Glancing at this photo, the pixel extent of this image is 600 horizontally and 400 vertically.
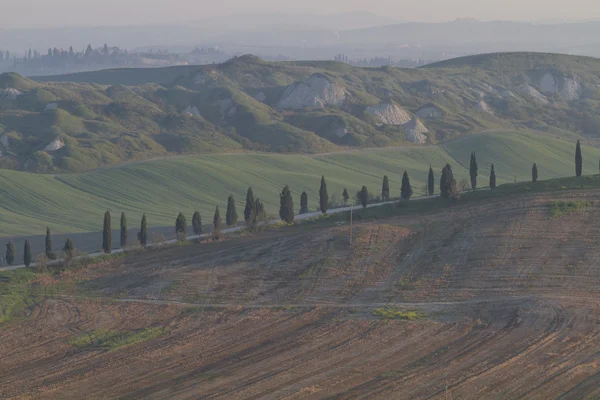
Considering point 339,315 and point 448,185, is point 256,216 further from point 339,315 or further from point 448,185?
point 339,315

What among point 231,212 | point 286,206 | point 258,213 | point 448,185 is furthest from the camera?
point 231,212

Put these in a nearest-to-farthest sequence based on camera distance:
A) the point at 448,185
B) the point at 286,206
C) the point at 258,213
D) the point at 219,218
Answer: the point at 219,218, the point at 286,206, the point at 258,213, the point at 448,185

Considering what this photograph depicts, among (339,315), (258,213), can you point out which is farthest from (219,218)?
(339,315)

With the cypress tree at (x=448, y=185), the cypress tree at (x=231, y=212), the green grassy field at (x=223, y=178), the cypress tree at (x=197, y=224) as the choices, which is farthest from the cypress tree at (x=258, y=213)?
the green grassy field at (x=223, y=178)

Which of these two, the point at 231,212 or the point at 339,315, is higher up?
the point at 231,212

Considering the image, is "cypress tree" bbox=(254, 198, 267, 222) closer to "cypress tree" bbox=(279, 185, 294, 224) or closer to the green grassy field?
"cypress tree" bbox=(279, 185, 294, 224)

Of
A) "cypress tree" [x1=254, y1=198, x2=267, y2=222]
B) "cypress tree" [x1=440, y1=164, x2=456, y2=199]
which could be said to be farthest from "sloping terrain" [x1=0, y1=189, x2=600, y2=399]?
"cypress tree" [x1=254, y1=198, x2=267, y2=222]
